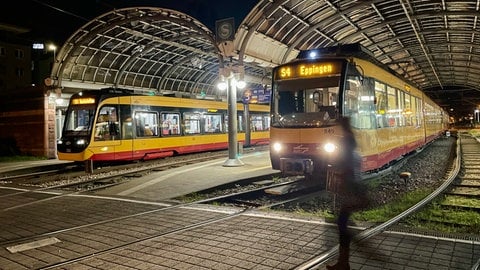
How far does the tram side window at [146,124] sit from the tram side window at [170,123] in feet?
1.73

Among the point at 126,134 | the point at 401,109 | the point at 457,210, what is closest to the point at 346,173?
the point at 457,210

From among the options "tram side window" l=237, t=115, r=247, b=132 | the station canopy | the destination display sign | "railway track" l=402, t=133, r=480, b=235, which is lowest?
"railway track" l=402, t=133, r=480, b=235

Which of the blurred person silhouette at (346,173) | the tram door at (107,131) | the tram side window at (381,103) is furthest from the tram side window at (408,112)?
the tram door at (107,131)

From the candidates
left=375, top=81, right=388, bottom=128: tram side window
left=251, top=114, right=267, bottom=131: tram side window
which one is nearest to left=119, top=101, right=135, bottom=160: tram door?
left=375, top=81, right=388, bottom=128: tram side window

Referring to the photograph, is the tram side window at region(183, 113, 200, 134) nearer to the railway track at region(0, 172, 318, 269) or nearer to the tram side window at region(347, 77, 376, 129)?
the railway track at region(0, 172, 318, 269)

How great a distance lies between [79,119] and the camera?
1566cm

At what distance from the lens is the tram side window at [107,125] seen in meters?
15.3

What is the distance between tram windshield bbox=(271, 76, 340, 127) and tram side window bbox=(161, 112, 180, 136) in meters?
9.08

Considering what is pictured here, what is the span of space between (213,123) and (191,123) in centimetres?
221

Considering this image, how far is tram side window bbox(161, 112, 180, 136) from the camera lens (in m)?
18.5

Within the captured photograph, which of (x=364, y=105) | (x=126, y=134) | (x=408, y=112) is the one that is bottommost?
(x=126, y=134)

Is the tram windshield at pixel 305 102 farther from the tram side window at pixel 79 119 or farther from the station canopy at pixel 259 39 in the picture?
the tram side window at pixel 79 119

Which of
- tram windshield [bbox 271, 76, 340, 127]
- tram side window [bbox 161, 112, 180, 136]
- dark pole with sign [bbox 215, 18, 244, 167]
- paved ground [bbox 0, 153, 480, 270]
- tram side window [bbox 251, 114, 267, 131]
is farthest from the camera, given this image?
tram side window [bbox 251, 114, 267, 131]

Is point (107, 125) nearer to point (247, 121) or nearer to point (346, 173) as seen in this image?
point (247, 121)
